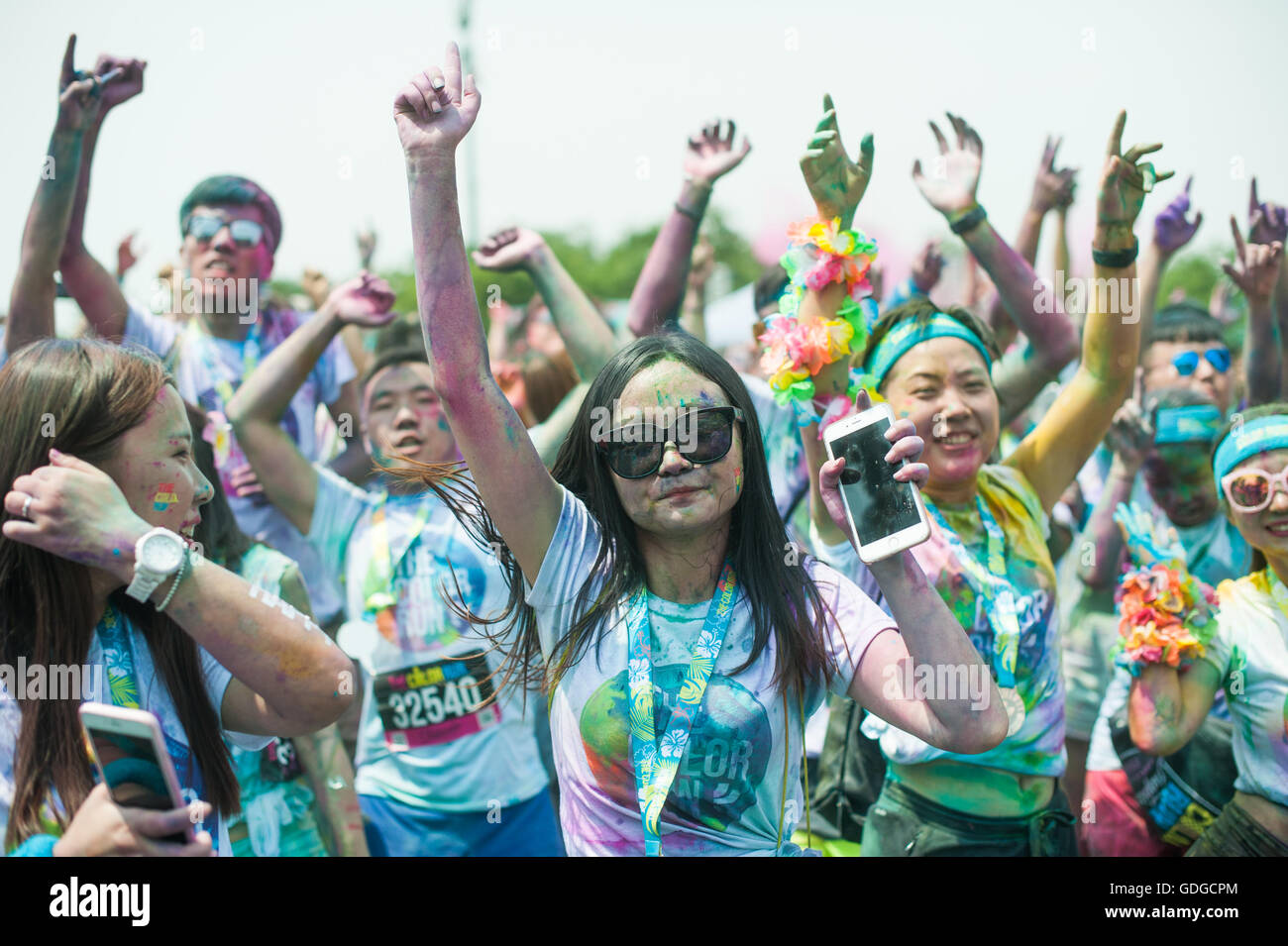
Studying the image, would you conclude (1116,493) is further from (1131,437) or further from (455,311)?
(455,311)

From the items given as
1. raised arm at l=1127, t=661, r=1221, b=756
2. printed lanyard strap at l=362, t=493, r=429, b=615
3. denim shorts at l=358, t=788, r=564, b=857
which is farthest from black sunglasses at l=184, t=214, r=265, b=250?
raised arm at l=1127, t=661, r=1221, b=756

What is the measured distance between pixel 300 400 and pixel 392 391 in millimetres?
777

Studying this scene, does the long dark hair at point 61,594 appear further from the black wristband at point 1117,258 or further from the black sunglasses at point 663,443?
the black wristband at point 1117,258

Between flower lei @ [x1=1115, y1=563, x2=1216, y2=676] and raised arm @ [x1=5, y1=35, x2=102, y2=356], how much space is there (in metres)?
3.38

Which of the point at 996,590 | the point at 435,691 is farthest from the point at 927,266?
the point at 435,691

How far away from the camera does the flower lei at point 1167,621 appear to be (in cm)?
310

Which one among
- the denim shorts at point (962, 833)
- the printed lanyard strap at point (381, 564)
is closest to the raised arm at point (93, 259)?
the printed lanyard strap at point (381, 564)

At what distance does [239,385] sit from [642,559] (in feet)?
8.65

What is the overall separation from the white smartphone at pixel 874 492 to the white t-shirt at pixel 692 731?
0.81ft

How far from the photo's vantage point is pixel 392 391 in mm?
3979

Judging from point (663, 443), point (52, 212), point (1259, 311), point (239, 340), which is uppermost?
point (52, 212)

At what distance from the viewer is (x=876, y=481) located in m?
2.16

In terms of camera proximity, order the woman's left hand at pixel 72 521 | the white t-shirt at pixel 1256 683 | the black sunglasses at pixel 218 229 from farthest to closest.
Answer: the black sunglasses at pixel 218 229, the white t-shirt at pixel 1256 683, the woman's left hand at pixel 72 521

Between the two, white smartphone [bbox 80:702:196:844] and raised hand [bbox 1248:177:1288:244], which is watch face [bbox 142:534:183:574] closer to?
white smartphone [bbox 80:702:196:844]
